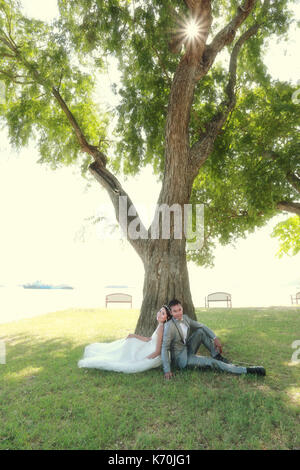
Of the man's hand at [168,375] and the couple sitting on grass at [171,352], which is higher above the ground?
the couple sitting on grass at [171,352]

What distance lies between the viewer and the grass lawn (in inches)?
143

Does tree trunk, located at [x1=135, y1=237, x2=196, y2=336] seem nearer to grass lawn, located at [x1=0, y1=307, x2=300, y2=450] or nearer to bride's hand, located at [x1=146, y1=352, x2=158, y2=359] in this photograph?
bride's hand, located at [x1=146, y1=352, x2=158, y2=359]

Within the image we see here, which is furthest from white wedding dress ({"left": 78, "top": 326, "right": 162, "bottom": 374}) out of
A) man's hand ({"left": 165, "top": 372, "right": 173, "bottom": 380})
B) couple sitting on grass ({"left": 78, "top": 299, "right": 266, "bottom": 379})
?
man's hand ({"left": 165, "top": 372, "right": 173, "bottom": 380})

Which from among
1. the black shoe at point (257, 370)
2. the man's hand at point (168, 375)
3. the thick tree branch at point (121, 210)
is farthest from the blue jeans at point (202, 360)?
the thick tree branch at point (121, 210)

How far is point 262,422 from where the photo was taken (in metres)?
3.93

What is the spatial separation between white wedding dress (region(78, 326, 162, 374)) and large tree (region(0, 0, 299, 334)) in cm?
99

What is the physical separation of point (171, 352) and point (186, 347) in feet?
1.05

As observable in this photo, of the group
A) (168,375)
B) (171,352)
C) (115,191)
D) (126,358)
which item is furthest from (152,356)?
(115,191)

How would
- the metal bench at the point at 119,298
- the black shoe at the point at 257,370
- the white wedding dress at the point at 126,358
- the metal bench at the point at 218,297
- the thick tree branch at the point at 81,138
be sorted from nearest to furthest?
1. the black shoe at the point at 257,370
2. the white wedding dress at the point at 126,358
3. the thick tree branch at the point at 81,138
4. the metal bench at the point at 218,297
5. the metal bench at the point at 119,298

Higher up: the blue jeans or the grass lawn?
the blue jeans

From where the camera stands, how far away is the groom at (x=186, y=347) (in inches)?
A: 223

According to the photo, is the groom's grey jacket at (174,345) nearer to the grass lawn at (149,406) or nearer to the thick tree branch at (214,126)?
the grass lawn at (149,406)

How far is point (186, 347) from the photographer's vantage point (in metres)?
6.05
